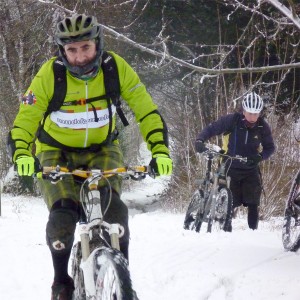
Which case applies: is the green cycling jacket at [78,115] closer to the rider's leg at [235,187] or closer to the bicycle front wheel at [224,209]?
the bicycle front wheel at [224,209]

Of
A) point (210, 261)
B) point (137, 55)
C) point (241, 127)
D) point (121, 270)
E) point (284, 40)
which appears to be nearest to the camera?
point (121, 270)

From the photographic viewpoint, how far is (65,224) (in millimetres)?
3486

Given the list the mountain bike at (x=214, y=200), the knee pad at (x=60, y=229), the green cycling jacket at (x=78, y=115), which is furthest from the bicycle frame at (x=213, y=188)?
the knee pad at (x=60, y=229)

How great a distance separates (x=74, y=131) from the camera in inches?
152

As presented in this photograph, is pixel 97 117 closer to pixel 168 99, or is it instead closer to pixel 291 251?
pixel 291 251

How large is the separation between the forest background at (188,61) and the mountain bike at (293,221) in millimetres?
1872

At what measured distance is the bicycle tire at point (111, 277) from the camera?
2834 mm

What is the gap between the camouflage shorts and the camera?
12.0 ft

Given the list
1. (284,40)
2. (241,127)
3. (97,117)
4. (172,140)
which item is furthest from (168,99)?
(97,117)

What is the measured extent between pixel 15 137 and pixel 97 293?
1146mm

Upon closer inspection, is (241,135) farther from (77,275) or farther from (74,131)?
(77,275)

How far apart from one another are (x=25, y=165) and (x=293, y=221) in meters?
3.46

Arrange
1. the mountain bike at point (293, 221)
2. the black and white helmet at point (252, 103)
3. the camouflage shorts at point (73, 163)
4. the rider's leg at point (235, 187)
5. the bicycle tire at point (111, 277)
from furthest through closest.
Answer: the rider's leg at point (235, 187), the black and white helmet at point (252, 103), the mountain bike at point (293, 221), the camouflage shorts at point (73, 163), the bicycle tire at point (111, 277)

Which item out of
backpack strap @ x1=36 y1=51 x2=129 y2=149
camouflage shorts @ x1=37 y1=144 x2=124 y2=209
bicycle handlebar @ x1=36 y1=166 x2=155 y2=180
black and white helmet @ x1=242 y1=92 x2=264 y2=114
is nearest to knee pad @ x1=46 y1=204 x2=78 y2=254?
camouflage shorts @ x1=37 y1=144 x2=124 y2=209
